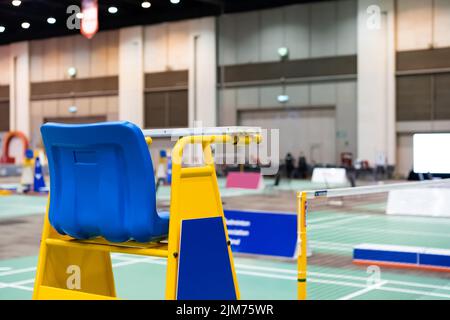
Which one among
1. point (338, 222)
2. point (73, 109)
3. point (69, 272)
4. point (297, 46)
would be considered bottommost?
point (338, 222)

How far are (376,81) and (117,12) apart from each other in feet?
52.4

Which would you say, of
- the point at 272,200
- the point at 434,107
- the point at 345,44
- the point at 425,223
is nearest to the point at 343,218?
the point at 425,223

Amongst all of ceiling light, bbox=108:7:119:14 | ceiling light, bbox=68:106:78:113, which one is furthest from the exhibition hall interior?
ceiling light, bbox=108:7:119:14

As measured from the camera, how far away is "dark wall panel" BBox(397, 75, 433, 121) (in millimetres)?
31969

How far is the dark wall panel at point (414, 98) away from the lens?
31969 mm

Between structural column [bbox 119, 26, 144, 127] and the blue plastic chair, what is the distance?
36932 mm

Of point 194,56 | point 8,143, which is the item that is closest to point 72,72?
point 8,143

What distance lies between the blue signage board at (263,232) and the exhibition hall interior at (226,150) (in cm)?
2

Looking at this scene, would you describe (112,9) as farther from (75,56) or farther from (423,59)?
(423,59)

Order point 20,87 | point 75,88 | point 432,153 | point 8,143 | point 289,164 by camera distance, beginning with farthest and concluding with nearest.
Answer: point 20,87 → point 75,88 → point 8,143 → point 289,164 → point 432,153

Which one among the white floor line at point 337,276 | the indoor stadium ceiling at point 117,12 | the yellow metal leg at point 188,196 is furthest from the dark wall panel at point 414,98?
the yellow metal leg at point 188,196

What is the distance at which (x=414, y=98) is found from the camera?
3231cm

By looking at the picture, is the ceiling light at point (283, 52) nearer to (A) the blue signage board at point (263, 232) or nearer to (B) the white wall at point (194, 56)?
(B) the white wall at point (194, 56)

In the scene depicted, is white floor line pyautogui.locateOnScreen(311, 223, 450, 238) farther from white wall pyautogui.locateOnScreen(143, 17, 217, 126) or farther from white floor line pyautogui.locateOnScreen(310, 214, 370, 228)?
white wall pyautogui.locateOnScreen(143, 17, 217, 126)
